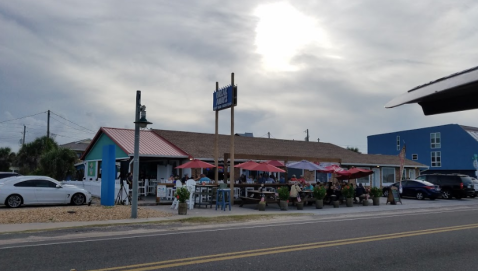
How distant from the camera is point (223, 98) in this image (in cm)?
2178

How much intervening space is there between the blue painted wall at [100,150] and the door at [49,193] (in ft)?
22.7

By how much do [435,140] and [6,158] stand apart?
53.8 metres

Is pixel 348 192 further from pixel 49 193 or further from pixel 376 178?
pixel 376 178

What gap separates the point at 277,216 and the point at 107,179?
26.2 feet

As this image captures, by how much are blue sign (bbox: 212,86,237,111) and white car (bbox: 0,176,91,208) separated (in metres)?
7.99

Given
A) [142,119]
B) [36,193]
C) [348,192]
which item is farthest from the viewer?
[348,192]

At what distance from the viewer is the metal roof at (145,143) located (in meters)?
25.0

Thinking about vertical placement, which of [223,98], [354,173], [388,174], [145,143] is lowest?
[388,174]

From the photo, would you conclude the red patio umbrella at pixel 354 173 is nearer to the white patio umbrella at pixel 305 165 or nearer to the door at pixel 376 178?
the white patio umbrella at pixel 305 165

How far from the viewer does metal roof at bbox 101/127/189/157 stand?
25.0 metres

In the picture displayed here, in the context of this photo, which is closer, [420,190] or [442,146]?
[420,190]

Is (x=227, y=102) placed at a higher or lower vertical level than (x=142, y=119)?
higher

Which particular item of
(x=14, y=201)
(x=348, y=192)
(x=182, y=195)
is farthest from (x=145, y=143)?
(x=348, y=192)

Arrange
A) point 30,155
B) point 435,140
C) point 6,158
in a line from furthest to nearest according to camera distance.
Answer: point 435,140 < point 6,158 < point 30,155
